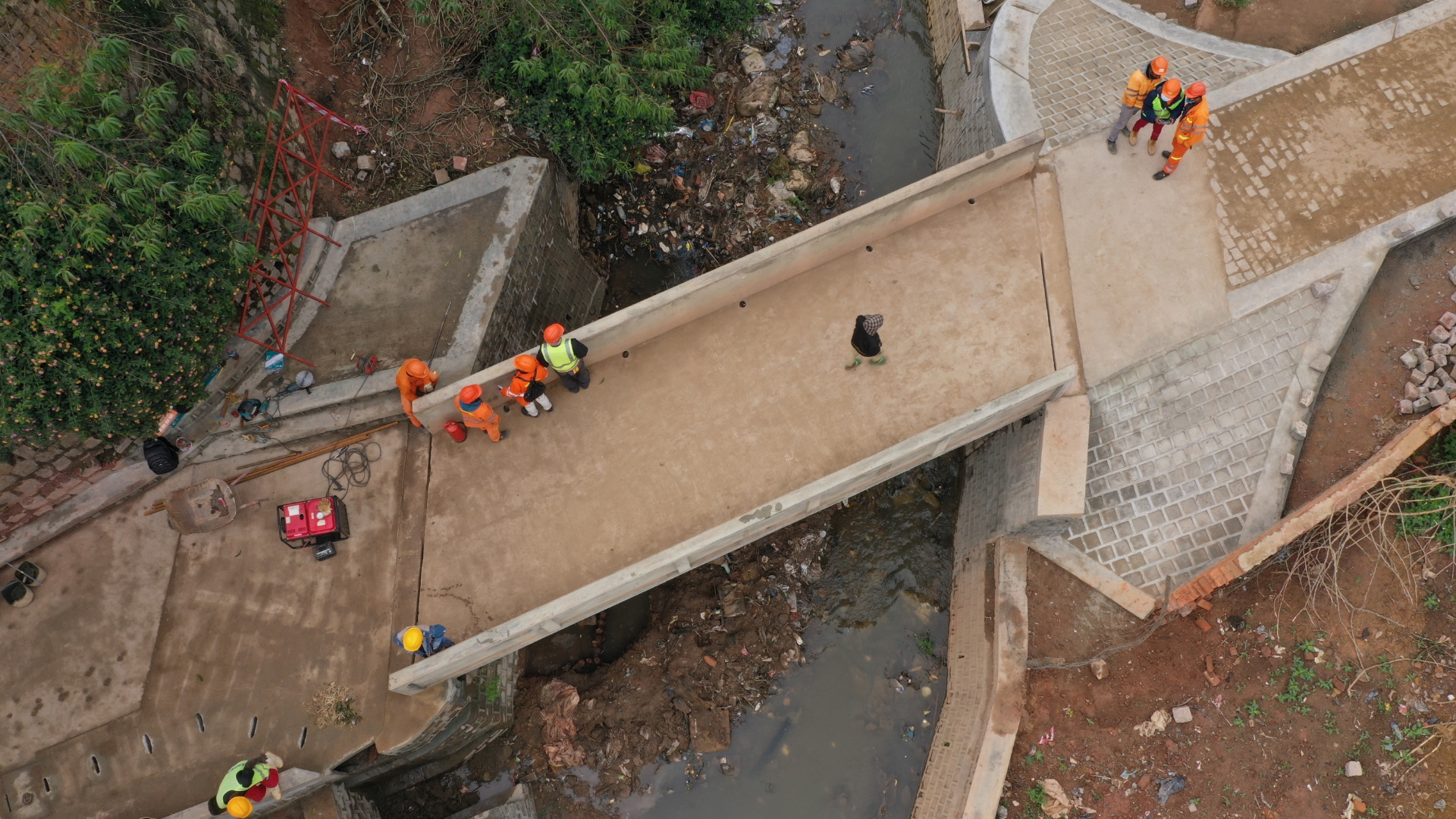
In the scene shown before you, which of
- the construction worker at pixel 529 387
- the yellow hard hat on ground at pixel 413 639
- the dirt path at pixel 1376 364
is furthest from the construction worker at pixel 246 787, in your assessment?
the dirt path at pixel 1376 364


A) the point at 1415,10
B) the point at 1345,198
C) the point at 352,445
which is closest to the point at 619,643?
the point at 352,445

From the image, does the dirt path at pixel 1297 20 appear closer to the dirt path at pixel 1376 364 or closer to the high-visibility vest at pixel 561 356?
the dirt path at pixel 1376 364

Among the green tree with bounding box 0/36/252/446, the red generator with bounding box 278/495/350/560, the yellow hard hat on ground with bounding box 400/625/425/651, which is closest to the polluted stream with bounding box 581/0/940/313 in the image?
the red generator with bounding box 278/495/350/560

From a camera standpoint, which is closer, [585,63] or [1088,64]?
[585,63]

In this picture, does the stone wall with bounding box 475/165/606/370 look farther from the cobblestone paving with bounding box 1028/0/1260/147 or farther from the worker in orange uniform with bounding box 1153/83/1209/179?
the worker in orange uniform with bounding box 1153/83/1209/179

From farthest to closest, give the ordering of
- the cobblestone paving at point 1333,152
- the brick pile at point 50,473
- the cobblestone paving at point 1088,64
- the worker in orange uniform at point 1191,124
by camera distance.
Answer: the cobblestone paving at point 1088,64 → the cobblestone paving at point 1333,152 → the brick pile at point 50,473 → the worker in orange uniform at point 1191,124

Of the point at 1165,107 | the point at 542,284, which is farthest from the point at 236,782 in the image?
the point at 1165,107

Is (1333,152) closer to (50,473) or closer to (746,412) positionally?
(746,412)
